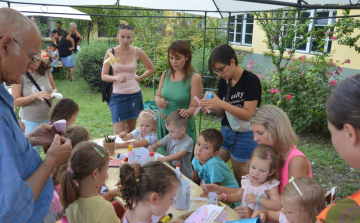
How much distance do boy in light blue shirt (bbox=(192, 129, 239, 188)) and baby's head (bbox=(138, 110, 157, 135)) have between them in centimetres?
95

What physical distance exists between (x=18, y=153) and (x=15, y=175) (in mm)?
123

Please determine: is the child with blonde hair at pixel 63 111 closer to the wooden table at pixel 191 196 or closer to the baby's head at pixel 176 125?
the wooden table at pixel 191 196

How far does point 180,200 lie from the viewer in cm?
183

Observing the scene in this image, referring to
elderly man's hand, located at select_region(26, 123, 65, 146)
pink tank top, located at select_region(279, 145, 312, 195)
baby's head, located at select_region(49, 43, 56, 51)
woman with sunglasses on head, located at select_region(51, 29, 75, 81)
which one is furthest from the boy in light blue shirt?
baby's head, located at select_region(49, 43, 56, 51)

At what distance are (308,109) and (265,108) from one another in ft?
11.8

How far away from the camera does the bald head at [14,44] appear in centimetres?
105

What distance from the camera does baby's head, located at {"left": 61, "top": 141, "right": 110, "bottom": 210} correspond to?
167cm

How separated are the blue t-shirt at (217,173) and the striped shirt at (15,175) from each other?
1.40 metres

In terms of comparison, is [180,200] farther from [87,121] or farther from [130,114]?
[87,121]

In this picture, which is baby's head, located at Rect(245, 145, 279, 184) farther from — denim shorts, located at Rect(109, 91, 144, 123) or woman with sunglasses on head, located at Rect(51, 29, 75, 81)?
woman with sunglasses on head, located at Rect(51, 29, 75, 81)

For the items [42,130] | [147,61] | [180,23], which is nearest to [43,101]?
[147,61]

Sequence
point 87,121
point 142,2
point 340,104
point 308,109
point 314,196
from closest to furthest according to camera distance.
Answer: point 340,104, point 314,196, point 142,2, point 308,109, point 87,121

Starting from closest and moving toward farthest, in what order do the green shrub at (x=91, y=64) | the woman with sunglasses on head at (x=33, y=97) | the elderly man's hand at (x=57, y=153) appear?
the elderly man's hand at (x=57, y=153), the woman with sunglasses on head at (x=33, y=97), the green shrub at (x=91, y=64)

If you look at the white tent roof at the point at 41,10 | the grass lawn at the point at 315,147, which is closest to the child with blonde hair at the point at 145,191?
the grass lawn at the point at 315,147
